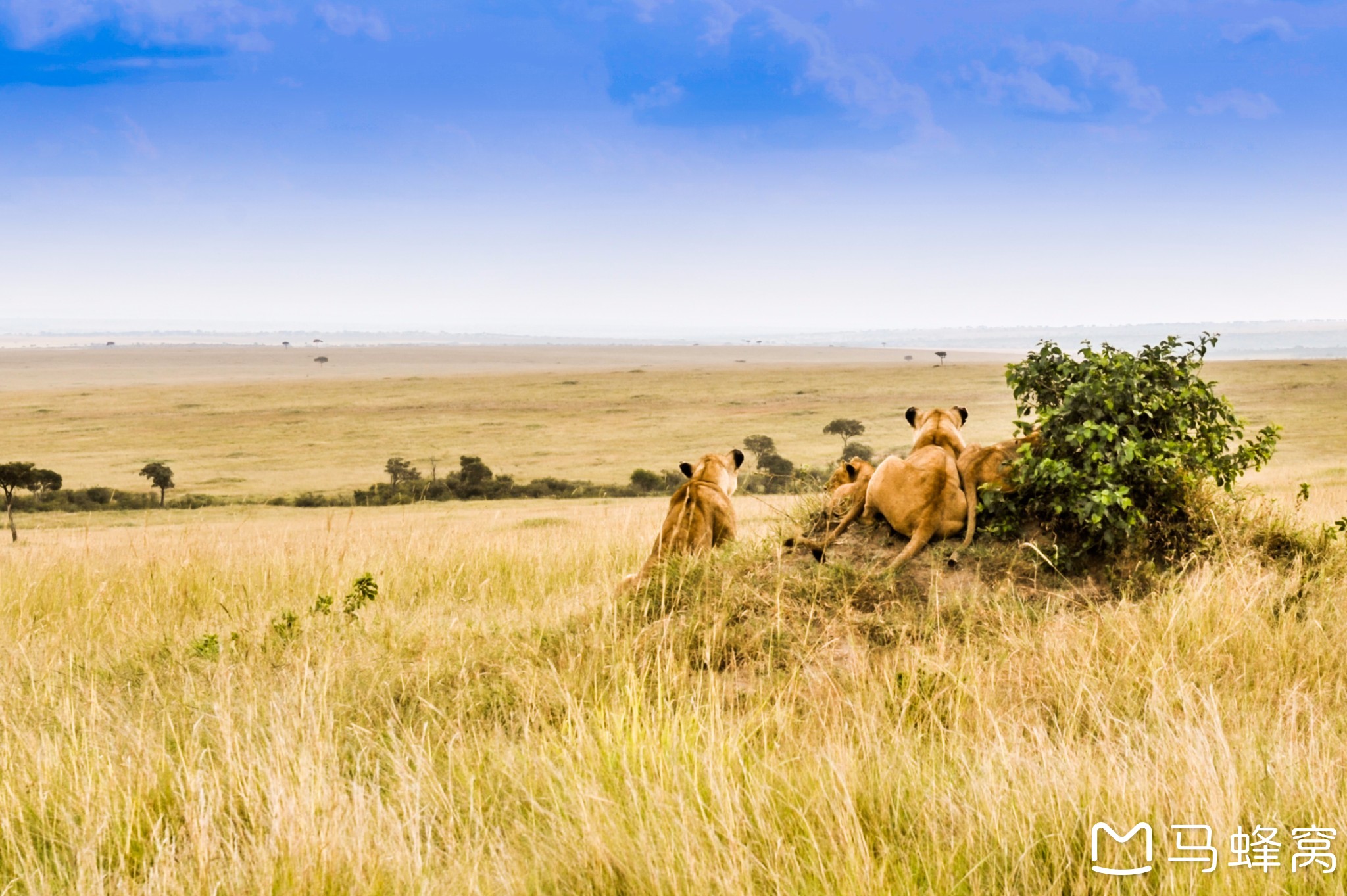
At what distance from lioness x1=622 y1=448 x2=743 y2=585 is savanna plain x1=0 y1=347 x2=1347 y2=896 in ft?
0.99

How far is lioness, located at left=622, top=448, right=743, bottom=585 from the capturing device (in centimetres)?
789

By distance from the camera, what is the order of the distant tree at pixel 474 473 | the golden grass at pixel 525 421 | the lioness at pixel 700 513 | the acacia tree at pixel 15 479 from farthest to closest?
1. the golden grass at pixel 525 421
2. the distant tree at pixel 474 473
3. the acacia tree at pixel 15 479
4. the lioness at pixel 700 513

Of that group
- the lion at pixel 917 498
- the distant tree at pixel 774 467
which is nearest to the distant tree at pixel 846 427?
the distant tree at pixel 774 467

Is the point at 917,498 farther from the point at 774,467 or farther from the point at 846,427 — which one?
the point at 846,427

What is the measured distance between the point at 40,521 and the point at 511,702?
1345 inches

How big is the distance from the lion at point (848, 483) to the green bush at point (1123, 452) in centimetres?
113

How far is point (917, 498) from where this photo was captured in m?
7.42

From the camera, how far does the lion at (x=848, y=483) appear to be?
8086mm

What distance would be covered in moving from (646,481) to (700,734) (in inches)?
1623

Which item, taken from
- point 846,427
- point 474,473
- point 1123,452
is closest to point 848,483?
point 1123,452

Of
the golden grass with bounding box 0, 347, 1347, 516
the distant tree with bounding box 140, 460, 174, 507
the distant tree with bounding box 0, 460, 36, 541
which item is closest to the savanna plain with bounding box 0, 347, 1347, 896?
the golden grass with bounding box 0, 347, 1347, 516

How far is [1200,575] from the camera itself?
22.7ft

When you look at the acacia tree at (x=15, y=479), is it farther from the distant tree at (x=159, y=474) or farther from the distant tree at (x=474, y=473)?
the distant tree at (x=474, y=473)

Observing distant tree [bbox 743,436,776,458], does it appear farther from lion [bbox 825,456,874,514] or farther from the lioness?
the lioness
